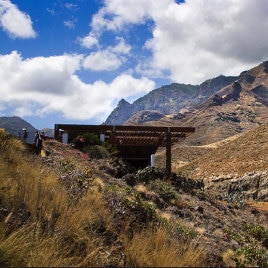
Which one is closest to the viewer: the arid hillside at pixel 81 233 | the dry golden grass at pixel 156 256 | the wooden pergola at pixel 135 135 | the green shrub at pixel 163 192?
the dry golden grass at pixel 156 256

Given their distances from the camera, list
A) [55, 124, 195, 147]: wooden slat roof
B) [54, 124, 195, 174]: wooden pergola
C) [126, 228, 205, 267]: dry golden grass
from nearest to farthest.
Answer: [126, 228, 205, 267]: dry golden grass, [55, 124, 195, 147]: wooden slat roof, [54, 124, 195, 174]: wooden pergola

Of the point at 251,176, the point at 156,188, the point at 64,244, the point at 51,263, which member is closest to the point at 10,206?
the point at 64,244

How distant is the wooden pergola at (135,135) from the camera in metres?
29.0

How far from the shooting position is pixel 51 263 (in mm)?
4539

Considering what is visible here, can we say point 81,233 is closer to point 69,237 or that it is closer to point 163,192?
point 69,237

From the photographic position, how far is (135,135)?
98.8 feet

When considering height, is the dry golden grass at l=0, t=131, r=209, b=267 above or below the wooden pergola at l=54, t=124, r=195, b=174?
below

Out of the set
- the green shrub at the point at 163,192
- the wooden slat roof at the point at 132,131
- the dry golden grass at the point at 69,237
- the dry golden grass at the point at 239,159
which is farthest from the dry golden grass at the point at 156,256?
the dry golden grass at the point at 239,159

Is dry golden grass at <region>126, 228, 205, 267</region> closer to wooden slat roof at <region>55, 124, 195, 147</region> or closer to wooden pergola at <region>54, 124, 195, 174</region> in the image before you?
wooden pergola at <region>54, 124, 195, 174</region>

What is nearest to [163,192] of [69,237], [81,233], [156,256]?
[81,233]

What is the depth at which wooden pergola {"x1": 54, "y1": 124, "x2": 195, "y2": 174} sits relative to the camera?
95.3ft

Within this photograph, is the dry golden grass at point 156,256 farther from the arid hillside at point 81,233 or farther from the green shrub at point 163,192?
the green shrub at point 163,192

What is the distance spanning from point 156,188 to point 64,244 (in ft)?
38.7

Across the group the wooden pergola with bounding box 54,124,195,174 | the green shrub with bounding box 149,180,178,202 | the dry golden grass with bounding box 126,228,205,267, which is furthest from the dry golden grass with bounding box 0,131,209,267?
the wooden pergola with bounding box 54,124,195,174
